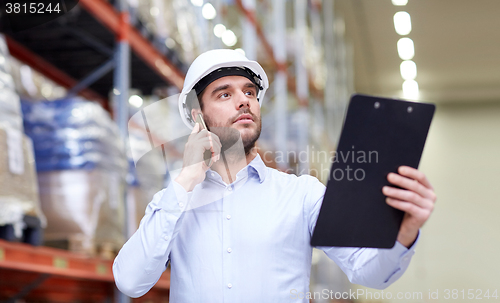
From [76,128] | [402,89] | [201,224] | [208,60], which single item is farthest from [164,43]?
[402,89]

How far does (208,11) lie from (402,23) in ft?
26.4

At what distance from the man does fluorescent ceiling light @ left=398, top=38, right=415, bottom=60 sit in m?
12.4

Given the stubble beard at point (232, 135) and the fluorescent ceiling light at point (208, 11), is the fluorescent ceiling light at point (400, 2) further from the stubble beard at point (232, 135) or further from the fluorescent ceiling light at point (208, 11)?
the stubble beard at point (232, 135)

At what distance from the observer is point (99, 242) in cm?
354

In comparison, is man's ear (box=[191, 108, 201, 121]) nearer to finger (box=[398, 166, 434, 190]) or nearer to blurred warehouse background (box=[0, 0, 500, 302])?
blurred warehouse background (box=[0, 0, 500, 302])

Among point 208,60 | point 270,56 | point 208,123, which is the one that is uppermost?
point 270,56

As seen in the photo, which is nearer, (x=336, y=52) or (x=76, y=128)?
(x=76, y=128)

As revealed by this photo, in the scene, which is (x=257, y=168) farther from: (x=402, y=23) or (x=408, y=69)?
(x=408, y=69)

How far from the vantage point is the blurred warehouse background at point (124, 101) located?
2846 mm

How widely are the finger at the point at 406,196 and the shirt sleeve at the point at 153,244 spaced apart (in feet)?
2.07

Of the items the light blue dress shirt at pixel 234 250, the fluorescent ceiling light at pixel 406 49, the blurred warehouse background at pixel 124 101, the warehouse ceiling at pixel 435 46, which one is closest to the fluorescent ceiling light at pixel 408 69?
the warehouse ceiling at pixel 435 46

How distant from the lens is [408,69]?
50.8ft

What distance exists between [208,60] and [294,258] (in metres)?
0.80

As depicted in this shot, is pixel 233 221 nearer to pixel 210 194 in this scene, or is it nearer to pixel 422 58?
pixel 210 194
